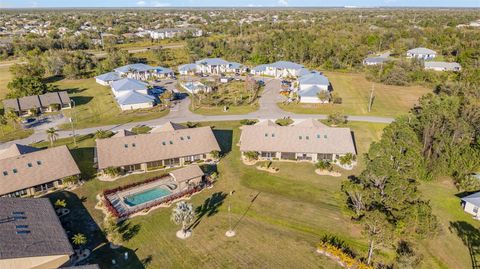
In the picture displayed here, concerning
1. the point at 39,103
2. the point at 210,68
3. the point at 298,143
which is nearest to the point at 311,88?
the point at 298,143

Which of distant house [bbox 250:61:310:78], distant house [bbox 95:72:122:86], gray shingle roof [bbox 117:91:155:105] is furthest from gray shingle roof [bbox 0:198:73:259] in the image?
distant house [bbox 250:61:310:78]

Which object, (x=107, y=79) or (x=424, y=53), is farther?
(x=424, y=53)

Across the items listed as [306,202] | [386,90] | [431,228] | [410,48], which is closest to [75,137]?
[306,202]

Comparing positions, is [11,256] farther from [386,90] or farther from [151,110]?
[386,90]

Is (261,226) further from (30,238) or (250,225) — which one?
(30,238)

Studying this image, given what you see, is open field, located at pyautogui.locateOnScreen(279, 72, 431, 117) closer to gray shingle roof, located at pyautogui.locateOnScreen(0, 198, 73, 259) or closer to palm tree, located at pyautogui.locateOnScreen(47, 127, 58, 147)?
palm tree, located at pyautogui.locateOnScreen(47, 127, 58, 147)
